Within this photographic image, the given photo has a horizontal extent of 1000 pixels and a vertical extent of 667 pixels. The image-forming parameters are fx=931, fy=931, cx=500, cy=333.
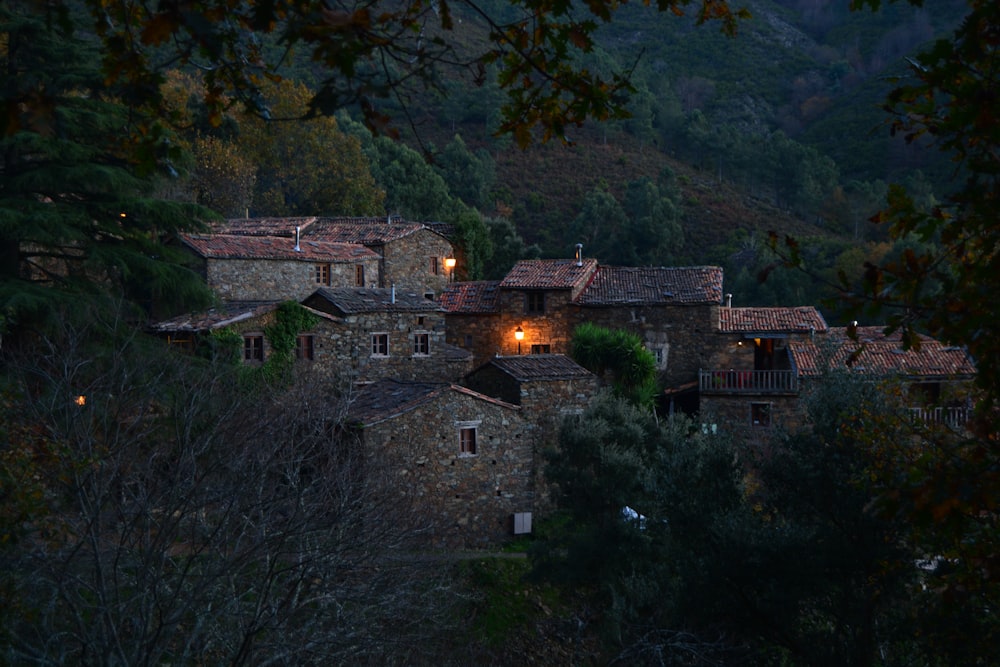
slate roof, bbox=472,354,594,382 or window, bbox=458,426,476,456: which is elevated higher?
slate roof, bbox=472,354,594,382

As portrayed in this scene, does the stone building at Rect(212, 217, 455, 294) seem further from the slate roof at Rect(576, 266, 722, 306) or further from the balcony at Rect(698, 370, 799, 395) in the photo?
the balcony at Rect(698, 370, 799, 395)

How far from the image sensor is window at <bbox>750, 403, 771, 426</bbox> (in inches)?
1035

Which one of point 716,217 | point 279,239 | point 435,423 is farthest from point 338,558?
point 716,217

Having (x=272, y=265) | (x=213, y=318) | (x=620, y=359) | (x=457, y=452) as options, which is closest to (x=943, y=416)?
(x=457, y=452)

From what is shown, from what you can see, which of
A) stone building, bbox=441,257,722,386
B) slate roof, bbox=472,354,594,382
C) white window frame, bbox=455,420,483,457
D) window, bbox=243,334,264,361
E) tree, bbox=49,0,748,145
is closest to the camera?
tree, bbox=49,0,748,145

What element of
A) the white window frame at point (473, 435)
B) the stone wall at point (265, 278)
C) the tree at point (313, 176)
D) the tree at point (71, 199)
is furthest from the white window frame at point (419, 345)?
the tree at point (313, 176)

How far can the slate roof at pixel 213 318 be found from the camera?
67.7 ft

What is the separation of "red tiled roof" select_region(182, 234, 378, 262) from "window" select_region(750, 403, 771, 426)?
12.6 meters

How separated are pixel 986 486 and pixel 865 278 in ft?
3.23

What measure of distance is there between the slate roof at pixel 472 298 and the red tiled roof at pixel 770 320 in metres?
7.28

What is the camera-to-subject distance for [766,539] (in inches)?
405

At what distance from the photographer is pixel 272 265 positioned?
85.7 ft

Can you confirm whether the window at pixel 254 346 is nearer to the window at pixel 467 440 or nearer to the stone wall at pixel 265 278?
the stone wall at pixel 265 278

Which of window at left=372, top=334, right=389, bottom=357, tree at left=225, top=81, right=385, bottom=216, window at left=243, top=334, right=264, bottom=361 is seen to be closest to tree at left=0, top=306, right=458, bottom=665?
window at left=243, top=334, right=264, bottom=361
